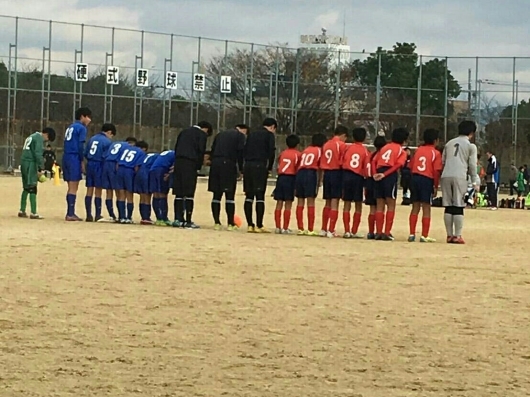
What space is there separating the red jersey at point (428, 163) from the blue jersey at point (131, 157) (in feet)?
16.8

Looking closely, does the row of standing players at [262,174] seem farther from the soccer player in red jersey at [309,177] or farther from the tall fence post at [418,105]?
the tall fence post at [418,105]

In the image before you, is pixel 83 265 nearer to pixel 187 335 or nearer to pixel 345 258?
pixel 345 258

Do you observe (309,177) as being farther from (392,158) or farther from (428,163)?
(428,163)

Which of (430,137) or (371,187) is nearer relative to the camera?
(430,137)

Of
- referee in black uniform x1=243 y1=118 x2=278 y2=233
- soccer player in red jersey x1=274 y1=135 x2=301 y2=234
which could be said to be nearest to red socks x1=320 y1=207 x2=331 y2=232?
soccer player in red jersey x1=274 y1=135 x2=301 y2=234

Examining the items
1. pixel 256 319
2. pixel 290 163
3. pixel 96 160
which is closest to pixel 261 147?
pixel 290 163

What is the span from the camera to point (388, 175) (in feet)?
63.1

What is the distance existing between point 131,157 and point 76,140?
992 millimetres

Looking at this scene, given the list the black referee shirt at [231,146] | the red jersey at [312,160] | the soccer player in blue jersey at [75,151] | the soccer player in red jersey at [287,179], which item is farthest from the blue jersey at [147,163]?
the red jersey at [312,160]

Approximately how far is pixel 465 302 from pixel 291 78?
180 ft

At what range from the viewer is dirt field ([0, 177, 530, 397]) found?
7297 millimetres

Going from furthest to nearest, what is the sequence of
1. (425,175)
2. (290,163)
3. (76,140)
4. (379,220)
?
1. (76,140)
2. (290,163)
3. (379,220)
4. (425,175)

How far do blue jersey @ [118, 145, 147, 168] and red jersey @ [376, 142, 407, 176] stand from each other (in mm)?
4592

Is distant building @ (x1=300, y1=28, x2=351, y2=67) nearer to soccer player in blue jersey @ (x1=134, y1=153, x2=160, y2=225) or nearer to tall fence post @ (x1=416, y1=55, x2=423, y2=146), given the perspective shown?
tall fence post @ (x1=416, y1=55, x2=423, y2=146)
